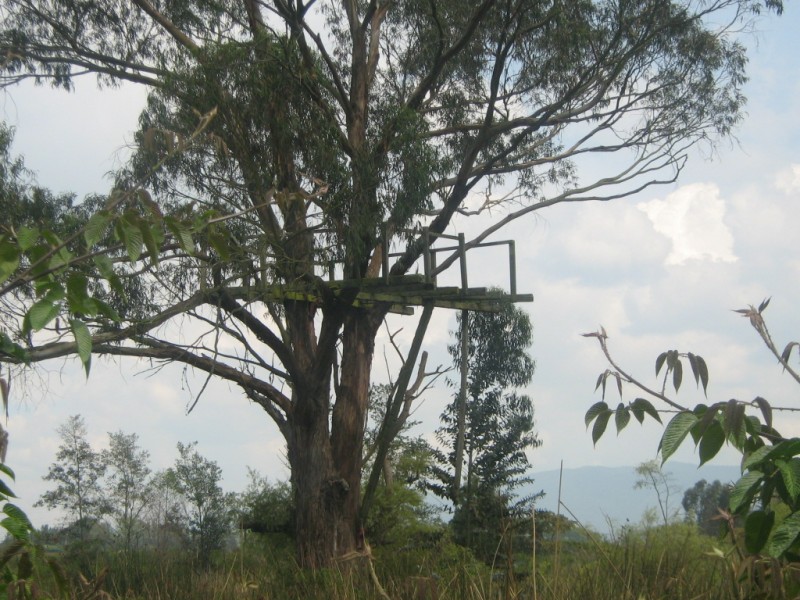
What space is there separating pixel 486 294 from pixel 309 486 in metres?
3.33

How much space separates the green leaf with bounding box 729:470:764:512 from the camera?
1.81 m

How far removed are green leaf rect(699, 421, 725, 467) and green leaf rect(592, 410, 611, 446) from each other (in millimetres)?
212

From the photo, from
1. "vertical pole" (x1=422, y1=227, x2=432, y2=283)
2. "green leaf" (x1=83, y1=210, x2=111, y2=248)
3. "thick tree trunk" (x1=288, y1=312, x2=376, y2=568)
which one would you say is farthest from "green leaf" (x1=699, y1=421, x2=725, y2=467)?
"thick tree trunk" (x1=288, y1=312, x2=376, y2=568)

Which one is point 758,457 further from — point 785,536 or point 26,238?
point 26,238

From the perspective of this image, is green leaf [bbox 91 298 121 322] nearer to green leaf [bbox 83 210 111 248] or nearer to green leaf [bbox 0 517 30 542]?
green leaf [bbox 83 210 111 248]

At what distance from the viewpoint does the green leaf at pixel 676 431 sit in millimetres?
1854

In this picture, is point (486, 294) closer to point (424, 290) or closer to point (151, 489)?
point (424, 290)

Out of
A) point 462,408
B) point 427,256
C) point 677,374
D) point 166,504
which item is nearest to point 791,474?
point 677,374

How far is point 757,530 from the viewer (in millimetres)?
1905

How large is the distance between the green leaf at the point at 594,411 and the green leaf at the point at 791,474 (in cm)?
41

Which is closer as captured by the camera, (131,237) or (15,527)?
(15,527)

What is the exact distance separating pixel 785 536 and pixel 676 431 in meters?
0.27

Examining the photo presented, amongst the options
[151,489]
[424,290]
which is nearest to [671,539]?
[424,290]

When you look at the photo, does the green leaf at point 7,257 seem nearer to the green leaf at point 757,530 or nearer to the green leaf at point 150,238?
the green leaf at point 150,238
